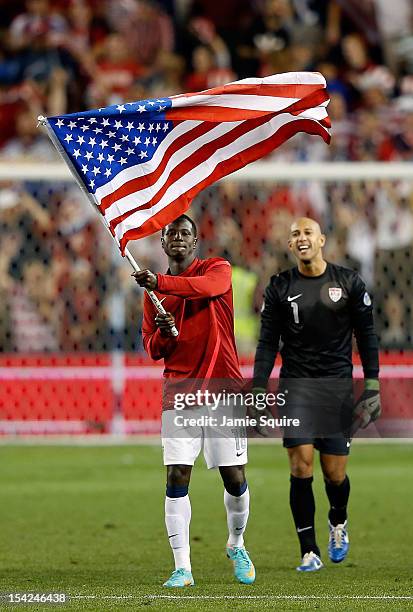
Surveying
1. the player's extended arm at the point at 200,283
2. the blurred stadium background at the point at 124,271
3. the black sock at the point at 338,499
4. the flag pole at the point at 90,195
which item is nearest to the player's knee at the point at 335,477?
the black sock at the point at 338,499

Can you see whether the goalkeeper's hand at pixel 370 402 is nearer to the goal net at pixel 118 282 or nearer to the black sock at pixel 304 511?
the black sock at pixel 304 511

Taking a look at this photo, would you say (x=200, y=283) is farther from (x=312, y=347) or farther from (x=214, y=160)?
(x=312, y=347)

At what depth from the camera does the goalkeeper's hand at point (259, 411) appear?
29.9ft

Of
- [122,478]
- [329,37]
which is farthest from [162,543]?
[329,37]

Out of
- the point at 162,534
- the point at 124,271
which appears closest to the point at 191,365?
the point at 162,534

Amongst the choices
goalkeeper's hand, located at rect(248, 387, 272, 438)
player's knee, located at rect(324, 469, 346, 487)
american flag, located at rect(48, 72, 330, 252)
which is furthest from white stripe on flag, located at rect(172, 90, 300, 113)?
player's knee, located at rect(324, 469, 346, 487)

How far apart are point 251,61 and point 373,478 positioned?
978cm

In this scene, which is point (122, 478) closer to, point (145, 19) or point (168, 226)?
point (168, 226)

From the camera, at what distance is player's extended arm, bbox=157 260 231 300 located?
8219 mm

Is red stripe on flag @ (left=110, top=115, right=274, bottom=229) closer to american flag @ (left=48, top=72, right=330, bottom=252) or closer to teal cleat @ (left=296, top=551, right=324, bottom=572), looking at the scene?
american flag @ (left=48, top=72, right=330, bottom=252)

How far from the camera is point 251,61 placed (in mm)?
23109

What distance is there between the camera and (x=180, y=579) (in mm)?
8445

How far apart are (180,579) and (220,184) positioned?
8.73m

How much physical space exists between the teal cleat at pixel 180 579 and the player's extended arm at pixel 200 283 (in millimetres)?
1644
